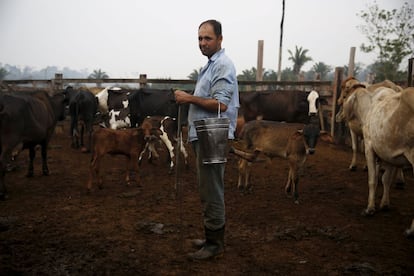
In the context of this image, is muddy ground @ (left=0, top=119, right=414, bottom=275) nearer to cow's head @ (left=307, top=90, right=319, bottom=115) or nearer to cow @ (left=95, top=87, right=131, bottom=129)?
cow @ (left=95, top=87, right=131, bottom=129)

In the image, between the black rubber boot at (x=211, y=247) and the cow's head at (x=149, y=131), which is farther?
the cow's head at (x=149, y=131)

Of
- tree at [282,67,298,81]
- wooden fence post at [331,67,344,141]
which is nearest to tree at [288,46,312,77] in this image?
tree at [282,67,298,81]

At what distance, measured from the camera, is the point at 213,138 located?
354 centimetres

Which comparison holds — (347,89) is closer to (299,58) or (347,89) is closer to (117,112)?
(117,112)

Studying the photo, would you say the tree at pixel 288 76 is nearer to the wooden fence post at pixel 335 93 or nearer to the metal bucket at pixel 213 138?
the wooden fence post at pixel 335 93

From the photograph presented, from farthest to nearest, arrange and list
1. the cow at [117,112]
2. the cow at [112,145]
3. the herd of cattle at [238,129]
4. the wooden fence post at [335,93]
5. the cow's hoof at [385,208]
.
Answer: the wooden fence post at [335,93] < the cow at [117,112] < the cow at [112,145] < the cow's hoof at [385,208] < the herd of cattle at [238,129]

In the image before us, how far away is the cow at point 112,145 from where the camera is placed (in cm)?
707

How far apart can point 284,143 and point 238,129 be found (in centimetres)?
337

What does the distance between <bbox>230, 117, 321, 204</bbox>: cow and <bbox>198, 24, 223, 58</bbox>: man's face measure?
9.13 ft

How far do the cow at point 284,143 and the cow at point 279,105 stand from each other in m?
4.85

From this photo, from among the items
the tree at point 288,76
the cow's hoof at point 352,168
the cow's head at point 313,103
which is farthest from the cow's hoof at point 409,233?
the tree at point 288,76

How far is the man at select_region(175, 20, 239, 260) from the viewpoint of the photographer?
380 cm

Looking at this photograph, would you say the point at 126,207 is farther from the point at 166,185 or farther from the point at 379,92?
the point at 379,92

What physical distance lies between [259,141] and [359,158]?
4624 millimetres
